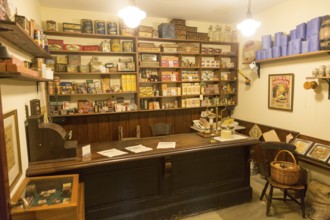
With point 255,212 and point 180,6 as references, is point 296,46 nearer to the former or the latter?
point 180,6

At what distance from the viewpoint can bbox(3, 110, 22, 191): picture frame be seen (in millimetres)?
1388

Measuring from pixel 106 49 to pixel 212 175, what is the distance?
261 centimetres

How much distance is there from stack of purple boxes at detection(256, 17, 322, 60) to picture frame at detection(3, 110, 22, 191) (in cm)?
335

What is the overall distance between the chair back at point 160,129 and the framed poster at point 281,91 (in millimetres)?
1837

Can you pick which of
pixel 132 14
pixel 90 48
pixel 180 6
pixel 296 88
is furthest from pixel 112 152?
pixel 296 88

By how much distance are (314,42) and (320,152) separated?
1.41m

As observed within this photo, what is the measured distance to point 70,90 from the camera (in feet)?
11.6

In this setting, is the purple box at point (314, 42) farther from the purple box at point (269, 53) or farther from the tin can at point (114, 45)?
the tin can at point (114, 45)

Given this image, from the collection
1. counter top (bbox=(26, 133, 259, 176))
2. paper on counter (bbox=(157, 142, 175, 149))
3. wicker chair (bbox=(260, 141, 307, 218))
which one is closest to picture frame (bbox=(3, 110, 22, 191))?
counter top (bbox=(26, 133, 259, 176))

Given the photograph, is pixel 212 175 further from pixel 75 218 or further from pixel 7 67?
pixel 7 67

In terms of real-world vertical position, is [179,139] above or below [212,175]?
above

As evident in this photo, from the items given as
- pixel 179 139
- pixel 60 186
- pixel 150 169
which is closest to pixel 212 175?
pixel 179 139

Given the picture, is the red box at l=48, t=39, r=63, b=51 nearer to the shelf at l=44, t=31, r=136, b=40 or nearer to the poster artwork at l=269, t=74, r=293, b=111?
the shelf at l=44, t=31, r=136, b=40

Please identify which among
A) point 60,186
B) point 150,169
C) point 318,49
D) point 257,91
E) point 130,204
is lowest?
point 130,204
